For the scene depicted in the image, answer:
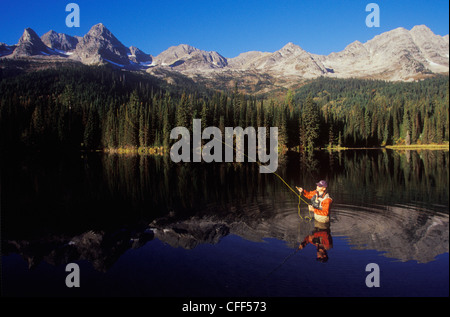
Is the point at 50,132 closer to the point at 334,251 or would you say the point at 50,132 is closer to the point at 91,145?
the point at 91,145

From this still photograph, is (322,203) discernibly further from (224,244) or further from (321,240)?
(224,244)

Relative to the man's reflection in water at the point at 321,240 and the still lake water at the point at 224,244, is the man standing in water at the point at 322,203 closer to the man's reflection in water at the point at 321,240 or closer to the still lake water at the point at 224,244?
the man's reflection in water at the point at 321,240

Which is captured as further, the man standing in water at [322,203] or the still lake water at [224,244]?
the man standing in water at [322,203]

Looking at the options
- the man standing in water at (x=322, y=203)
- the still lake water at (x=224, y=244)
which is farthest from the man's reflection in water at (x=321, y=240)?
the man standing in water at (x=322, y=203)

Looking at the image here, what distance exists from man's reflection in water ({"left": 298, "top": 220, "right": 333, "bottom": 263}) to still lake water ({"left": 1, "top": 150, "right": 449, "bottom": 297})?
0.17m

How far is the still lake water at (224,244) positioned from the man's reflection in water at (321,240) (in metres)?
0.17

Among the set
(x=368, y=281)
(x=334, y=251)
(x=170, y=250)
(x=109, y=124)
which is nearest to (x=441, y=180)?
(x=334, y=251)

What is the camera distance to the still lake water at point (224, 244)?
11.8 metres

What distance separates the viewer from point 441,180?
3303 cm

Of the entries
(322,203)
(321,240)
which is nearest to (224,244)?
(321,240)

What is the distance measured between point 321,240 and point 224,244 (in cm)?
494

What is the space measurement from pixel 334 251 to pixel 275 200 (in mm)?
11129

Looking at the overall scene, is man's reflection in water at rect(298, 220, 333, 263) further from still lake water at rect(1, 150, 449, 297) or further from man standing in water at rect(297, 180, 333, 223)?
man standing in water at rect(297, 180, 333, 223)
